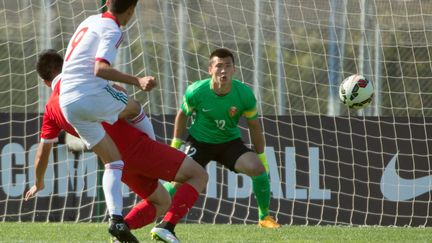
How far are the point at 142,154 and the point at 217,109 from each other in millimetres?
2960

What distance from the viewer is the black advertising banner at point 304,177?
38.9ft

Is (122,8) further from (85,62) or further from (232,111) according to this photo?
(232,111)

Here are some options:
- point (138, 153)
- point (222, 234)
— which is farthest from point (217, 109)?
point (138, 153)

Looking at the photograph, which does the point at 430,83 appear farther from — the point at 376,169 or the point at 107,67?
the point at 107,67

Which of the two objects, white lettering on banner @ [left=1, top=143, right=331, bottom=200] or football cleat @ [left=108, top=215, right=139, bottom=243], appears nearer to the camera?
football cleat @ [left=108, top=215, right=139, bottom=243]

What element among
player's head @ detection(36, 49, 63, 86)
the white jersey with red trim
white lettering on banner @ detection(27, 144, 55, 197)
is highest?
the white jersey with red trim

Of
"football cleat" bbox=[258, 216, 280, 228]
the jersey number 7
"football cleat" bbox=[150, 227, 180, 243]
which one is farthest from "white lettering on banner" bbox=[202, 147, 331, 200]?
the jersey number 7

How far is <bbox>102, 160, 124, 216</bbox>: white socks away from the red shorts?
179mm

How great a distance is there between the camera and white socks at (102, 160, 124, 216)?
6.87 m

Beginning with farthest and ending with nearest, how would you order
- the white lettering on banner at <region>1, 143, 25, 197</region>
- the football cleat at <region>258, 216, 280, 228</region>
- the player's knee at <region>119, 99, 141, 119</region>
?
the white lettering on banner at <region>1, 143, 25, 197</region>
the football cleat at <region>258, 216, 280, 228</region>
the player's knee at <region>119, 99, 141, 119</region>

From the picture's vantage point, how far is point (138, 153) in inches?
283

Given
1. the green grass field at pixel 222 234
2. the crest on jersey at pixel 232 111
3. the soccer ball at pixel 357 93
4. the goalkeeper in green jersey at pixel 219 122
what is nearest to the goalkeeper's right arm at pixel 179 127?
the goalkeeper in green jersey at pixel 219 122

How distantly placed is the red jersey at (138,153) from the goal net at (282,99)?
4.49m

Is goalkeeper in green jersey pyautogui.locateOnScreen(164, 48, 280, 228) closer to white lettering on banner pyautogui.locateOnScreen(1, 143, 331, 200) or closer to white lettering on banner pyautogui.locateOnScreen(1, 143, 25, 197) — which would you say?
white lettering on banner pyautogui.locateOnScreen(1, 143, 331, 200)
